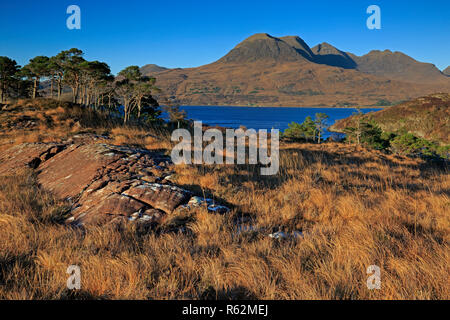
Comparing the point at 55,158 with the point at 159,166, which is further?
the point at 55,158

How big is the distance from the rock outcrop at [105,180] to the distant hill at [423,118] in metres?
81.7

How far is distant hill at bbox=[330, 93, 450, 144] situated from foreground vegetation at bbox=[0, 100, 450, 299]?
81.3 meters

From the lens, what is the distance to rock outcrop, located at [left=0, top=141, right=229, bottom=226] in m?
3.96

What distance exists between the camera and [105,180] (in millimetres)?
4918

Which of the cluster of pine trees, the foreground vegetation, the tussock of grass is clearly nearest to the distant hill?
the cluster of pine trees

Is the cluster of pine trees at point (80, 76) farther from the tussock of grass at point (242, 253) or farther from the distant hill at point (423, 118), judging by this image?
the distant hill at point (423, 118)

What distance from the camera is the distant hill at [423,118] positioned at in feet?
260

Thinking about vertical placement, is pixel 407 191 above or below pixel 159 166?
below

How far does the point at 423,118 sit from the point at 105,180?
363 ft

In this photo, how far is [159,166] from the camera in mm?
5930

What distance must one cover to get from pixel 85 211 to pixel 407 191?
21.6ft
